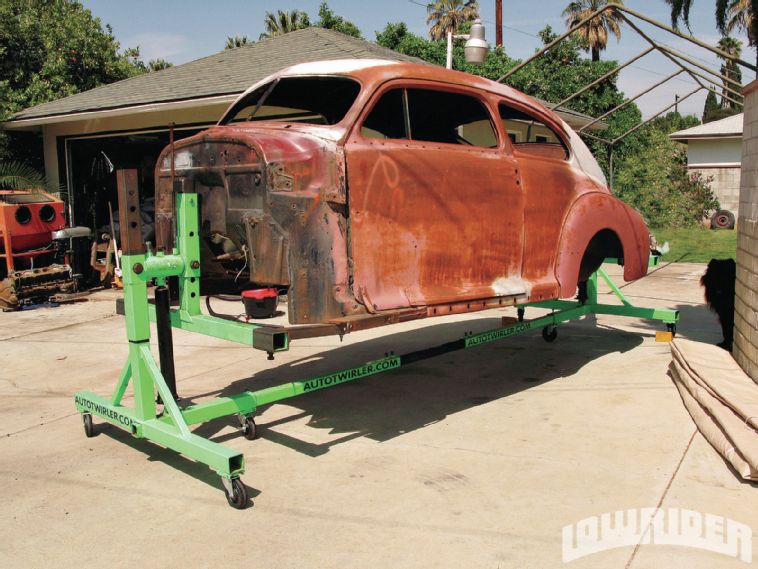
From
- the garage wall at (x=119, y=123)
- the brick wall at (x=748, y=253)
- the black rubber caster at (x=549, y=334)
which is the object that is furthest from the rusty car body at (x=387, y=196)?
the garage wall at (x=119, y=123)

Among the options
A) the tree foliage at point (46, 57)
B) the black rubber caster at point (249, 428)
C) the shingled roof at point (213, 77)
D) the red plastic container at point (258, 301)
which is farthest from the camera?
the tree foliage at point (46, 57)

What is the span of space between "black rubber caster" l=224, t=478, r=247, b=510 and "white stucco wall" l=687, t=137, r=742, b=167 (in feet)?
96.4

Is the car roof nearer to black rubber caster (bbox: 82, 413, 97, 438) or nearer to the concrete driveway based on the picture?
the concrete driveway

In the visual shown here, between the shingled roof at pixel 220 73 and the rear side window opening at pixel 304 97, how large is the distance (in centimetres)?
527

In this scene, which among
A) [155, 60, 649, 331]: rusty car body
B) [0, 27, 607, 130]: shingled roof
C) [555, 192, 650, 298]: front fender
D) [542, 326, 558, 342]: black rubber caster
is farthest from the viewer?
[0, 27, 607, 130]: shingled roof

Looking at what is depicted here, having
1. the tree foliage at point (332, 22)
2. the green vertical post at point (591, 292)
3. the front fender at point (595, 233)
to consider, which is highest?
the tree foliage at point (332, 22)

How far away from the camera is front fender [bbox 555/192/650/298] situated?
5734 mm

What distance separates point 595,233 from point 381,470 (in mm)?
2972

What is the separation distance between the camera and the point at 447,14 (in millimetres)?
52406

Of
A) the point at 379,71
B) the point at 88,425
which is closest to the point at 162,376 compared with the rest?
the point at 88,425

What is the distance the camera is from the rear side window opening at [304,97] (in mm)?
5219

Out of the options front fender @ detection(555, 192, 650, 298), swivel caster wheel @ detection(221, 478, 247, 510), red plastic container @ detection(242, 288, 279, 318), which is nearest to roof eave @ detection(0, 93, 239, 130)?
front fender @ detection(555, 192, 650, 298)

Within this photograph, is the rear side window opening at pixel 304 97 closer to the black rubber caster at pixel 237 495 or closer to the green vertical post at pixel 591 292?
the black rubber caster at pixel 237 495

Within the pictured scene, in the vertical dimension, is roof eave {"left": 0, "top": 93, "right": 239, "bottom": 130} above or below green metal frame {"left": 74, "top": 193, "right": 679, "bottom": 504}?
above
